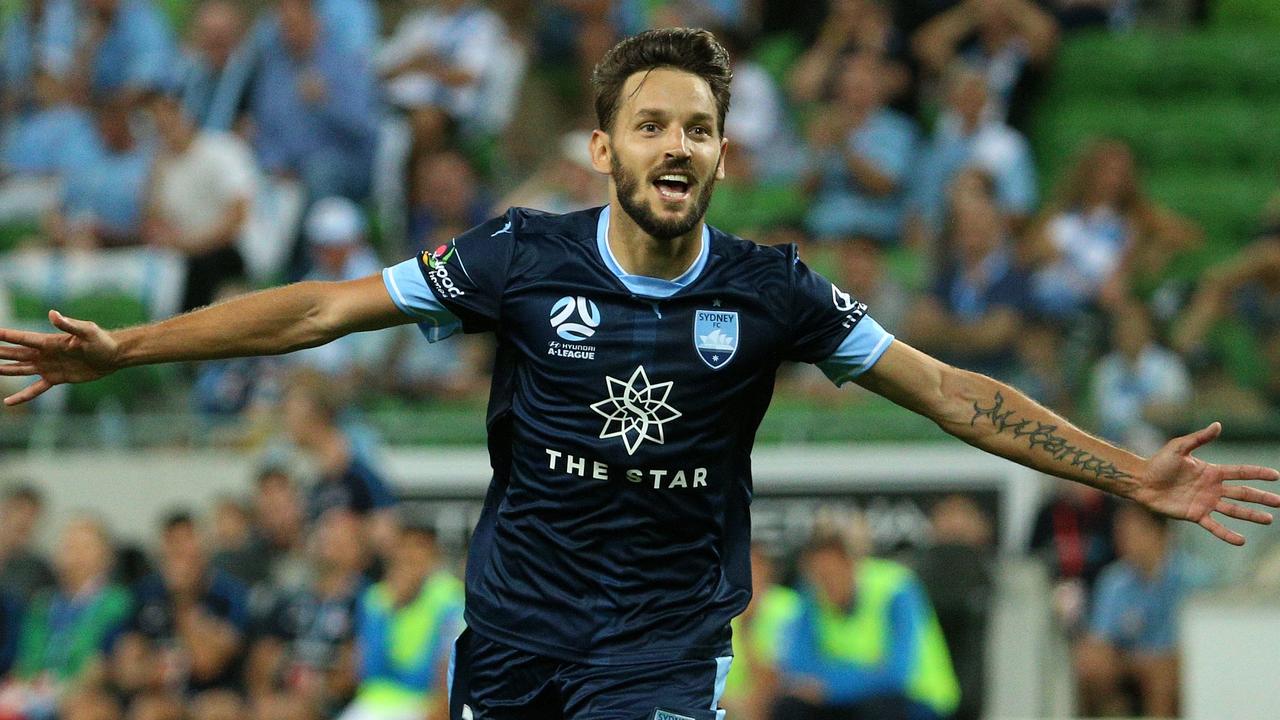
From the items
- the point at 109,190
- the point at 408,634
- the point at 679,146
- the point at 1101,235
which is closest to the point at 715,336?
the point at 679,146

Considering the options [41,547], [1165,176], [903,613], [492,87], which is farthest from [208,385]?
[1165,176]

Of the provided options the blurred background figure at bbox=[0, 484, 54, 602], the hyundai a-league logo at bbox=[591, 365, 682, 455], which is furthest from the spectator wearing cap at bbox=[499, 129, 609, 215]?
the hyundai a-league logo at bbox=[591, 365, 682, 455]

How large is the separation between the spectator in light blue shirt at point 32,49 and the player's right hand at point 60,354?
1113 centimetres

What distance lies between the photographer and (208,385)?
1232 cm

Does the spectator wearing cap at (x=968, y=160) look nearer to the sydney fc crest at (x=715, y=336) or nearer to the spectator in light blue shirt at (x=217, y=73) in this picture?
the spectator in light blue shirt at (x=217, y=73)

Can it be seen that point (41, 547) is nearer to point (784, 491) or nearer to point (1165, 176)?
point (784, 491)

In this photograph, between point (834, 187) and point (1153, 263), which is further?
point (834, 187)

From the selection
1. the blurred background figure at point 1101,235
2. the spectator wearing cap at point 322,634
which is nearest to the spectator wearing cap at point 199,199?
the spectator wearing cap at point 322,634

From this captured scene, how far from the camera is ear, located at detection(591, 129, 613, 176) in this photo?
456cm

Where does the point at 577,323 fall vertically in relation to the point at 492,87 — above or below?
below

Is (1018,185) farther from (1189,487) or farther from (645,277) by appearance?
(645,277)

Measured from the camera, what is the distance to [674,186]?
175 inches

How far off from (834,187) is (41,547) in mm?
5518

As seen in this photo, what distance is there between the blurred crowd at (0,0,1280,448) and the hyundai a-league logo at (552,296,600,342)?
19.4 feet
